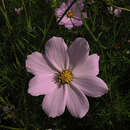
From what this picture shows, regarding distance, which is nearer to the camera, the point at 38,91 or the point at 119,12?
the point at 38,91

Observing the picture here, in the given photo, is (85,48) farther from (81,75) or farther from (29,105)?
(29,105)

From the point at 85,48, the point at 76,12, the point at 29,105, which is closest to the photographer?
the point at 85,48

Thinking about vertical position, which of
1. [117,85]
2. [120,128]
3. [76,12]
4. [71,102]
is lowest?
[120,128]

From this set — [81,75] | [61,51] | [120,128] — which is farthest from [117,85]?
[61,51]

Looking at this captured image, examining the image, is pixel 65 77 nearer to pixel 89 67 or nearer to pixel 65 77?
pixel 65 77

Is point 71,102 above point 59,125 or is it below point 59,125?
above

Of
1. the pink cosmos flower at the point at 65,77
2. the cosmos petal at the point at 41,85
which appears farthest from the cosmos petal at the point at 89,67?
the cosmos petal at the point at 41,85

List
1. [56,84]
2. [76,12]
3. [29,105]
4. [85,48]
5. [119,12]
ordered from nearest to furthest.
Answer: [85,48]
[56,84]
[29,105]
[119,12]
[76,12]

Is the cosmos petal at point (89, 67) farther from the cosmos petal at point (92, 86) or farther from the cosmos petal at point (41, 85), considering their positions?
the cosmos petal at point (41, 85)

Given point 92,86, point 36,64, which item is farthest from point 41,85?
point 92,86
